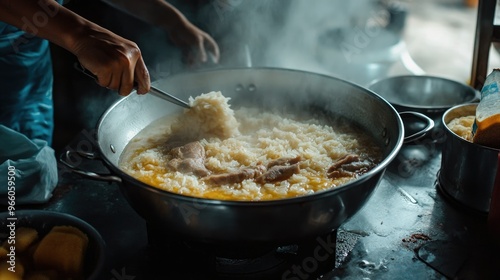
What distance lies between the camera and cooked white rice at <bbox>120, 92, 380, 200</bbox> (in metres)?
2.06

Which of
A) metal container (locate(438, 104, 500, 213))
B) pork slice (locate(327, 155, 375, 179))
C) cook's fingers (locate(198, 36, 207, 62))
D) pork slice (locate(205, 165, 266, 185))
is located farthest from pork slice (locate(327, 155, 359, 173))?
cook's fingers (locate(198, 36, 207, 62))

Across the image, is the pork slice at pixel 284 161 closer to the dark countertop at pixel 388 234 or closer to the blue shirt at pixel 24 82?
the dark countertop at pixel 388 234

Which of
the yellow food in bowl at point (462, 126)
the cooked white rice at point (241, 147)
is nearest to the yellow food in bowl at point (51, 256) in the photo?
the cooked white rice at point (241, 147)

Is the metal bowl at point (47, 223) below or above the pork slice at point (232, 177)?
below

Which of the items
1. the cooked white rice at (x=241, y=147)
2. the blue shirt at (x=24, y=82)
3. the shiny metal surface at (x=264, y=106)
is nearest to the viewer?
the shiny metal surface at (x=264, y=106)

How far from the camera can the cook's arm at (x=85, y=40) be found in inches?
72.6

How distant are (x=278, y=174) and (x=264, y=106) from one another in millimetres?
859

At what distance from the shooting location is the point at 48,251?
175cm

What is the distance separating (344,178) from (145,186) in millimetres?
940

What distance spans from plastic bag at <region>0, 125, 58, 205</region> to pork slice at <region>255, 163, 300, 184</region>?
3.48 ft

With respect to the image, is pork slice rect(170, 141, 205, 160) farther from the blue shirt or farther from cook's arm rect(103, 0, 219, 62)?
the blue shirt

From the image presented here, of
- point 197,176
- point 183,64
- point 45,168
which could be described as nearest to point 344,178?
point 197,176

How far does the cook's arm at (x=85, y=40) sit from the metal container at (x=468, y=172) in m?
1.46

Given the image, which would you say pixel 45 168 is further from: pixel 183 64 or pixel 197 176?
pixel 183 64
